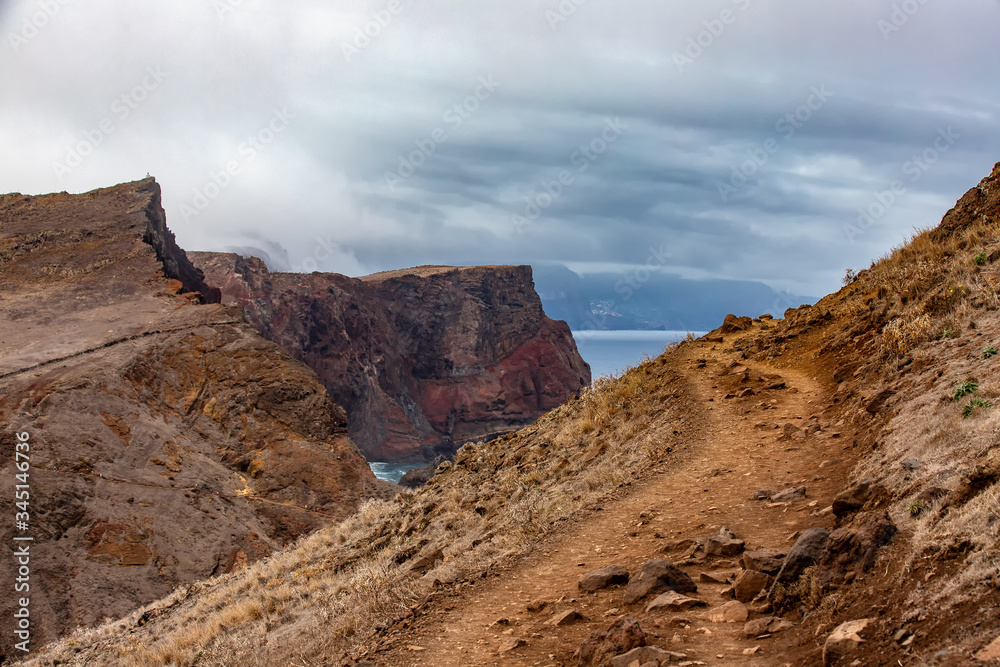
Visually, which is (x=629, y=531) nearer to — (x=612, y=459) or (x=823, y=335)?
(x=612, y=459)

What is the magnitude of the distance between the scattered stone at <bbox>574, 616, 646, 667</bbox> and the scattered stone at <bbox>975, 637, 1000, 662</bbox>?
7.45ft

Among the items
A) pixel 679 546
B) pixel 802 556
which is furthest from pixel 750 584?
pixel 679 546

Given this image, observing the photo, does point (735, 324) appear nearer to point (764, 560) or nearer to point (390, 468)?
point (764, 560)

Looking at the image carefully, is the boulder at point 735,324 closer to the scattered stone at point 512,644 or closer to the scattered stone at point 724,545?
the scattered stone at point 724,545

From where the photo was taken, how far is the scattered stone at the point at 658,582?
6.01 m

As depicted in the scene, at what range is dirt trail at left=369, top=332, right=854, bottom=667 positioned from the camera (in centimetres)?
553

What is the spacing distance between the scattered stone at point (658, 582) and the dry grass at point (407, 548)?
2.48 m

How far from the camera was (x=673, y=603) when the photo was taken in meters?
5.66

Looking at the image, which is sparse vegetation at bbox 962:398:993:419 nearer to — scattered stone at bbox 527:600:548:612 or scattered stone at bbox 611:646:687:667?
scattered stone at bbox 611:646:687:667

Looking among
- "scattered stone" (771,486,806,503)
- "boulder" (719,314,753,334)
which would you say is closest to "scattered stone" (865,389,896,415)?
"scattered stone" (771,486,806,503)

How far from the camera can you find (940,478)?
17.6 feet

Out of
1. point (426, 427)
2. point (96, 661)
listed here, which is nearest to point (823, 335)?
point (96, 661)

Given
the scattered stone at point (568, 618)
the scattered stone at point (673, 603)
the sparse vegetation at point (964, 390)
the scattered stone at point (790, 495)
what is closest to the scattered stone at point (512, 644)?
the scattered stone at point (568, 618)

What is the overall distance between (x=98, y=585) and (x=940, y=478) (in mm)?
22420
